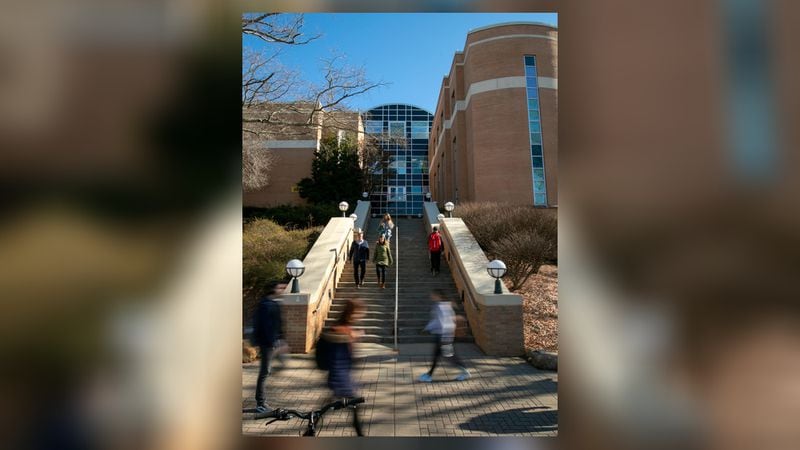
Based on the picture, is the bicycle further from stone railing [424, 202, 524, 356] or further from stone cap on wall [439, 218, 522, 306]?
stone cap on wall [439, 218, 522, 306]

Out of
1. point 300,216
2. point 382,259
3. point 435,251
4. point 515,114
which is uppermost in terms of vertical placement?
point 515,114

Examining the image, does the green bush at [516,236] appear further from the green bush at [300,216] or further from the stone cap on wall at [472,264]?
the green bush at [300,216]

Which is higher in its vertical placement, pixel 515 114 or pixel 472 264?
pixel 515 114

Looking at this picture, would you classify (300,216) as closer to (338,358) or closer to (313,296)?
(313,296)

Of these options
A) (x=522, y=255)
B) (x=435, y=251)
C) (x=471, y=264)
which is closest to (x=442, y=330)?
(x=471, y=264)

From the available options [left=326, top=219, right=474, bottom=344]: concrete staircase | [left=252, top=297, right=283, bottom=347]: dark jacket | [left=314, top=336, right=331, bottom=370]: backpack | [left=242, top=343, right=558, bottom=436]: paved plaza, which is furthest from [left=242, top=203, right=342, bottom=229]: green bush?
[left=314, top=336, right=331, bottom=370]: backpack

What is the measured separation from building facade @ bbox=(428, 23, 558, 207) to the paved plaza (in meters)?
14.1

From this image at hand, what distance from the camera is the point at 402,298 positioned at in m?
10.8

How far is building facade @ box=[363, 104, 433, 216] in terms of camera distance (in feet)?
93.6

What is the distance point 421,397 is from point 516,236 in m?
6.54

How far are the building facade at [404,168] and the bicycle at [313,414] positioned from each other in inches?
785
